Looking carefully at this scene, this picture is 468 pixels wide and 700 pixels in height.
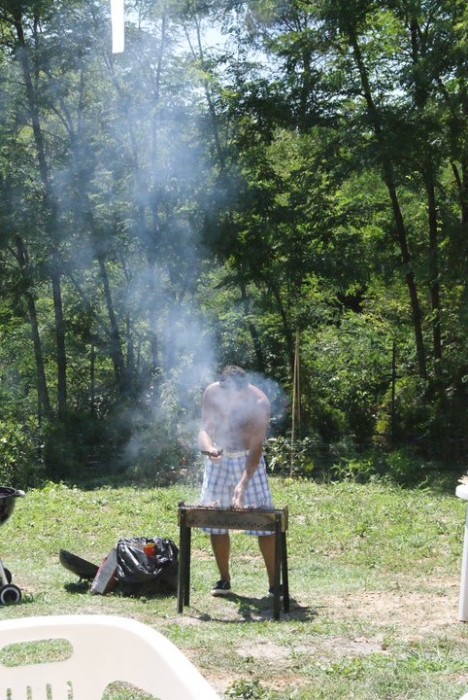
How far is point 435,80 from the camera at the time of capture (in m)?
11.8

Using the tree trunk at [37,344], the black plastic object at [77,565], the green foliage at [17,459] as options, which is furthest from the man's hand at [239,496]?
the tree trunk at [37,344]

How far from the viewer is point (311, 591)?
603 cm

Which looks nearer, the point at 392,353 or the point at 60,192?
the point at 392,353

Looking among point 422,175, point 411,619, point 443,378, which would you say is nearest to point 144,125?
point 422,175

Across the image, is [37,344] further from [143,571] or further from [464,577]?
[464,577]

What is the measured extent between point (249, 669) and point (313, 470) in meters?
7.52

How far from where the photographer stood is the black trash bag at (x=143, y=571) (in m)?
5.84

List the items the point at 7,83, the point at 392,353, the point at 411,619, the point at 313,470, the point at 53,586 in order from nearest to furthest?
1. the point at 411,619
2. the point at 53,586
3. the point at 313,470
4. the point at 392,353
5. the point at 7,83

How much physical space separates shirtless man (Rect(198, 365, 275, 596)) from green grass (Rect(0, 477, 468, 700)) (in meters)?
0.37

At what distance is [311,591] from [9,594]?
6.14ft

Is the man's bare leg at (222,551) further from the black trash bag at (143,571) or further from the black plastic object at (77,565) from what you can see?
the black plastic object at (77,565)

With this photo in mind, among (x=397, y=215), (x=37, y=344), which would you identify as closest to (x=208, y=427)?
(x=397, y=215)

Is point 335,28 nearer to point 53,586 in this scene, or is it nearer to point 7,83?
point 7,83

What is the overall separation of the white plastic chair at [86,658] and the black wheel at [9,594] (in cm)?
376
